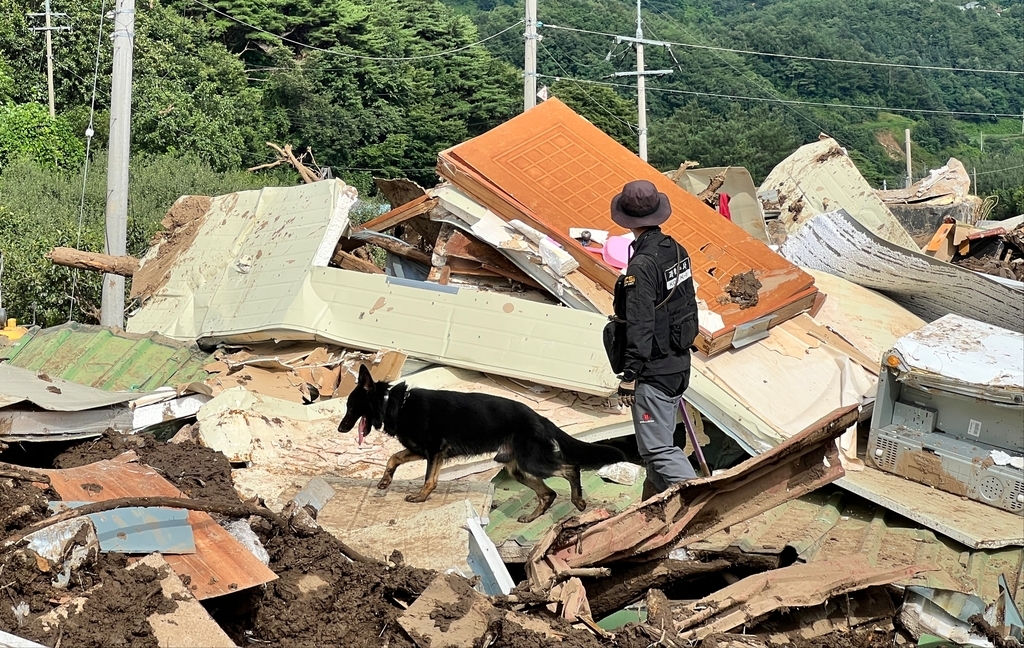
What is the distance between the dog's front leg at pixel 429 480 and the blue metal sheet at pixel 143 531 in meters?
1.70

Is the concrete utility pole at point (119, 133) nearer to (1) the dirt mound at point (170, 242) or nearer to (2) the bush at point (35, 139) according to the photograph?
(1) the dirt mound at point (170, 242)

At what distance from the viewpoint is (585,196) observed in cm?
728

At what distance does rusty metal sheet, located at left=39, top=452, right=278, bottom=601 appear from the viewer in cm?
326

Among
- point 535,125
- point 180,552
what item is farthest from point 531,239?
point 180,552

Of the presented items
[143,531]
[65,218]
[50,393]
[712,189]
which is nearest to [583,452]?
[143,531]

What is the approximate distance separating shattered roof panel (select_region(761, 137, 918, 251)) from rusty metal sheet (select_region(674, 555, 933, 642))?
7.27 metres

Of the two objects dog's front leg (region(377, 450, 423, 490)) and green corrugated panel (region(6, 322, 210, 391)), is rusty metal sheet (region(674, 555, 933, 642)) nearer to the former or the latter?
dog's front leg (region(377, 450, 423, 490))

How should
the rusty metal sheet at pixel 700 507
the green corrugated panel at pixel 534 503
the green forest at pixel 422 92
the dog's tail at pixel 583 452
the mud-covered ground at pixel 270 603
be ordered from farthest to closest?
1. the green forest at pixel 422 92
2. the dog's tail at pixel 583 452
3. the green corrugated panel at pixel 534 503
4. the rusty metal sheet at pixel 700 507
5. the mud-covered ground at pixel 270 603

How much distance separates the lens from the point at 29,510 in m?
3.47

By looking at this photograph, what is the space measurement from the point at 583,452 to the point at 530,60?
15.0 metres

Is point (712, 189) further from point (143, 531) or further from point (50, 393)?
point (143, 531)

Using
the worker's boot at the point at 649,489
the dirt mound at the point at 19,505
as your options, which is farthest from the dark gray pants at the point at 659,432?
the dirt mound at the point at 19,505

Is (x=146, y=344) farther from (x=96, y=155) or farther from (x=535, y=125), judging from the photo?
(x=96, y=155)

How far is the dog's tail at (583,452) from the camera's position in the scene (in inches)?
199
